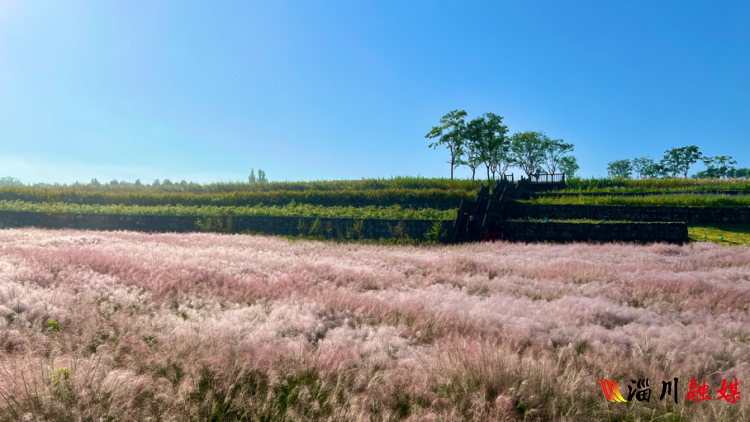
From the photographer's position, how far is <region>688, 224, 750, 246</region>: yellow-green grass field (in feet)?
45.5

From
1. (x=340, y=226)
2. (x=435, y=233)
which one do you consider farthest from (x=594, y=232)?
(x=340, y=226)

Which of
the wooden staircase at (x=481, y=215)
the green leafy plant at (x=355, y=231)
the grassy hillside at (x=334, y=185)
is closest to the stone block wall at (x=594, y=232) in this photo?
the wooden staircase at (x=481, y=215)

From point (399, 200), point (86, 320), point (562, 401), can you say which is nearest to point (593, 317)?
point (562, 401)

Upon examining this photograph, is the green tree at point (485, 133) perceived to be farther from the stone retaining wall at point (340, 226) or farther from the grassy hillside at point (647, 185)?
the stone retaining wall at point (340, 226)

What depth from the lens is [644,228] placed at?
14492 millimetres

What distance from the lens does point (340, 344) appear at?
379 centimetres

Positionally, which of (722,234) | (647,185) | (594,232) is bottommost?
(722,234)

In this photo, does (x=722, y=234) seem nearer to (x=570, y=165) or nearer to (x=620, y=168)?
(x=570, y=165)

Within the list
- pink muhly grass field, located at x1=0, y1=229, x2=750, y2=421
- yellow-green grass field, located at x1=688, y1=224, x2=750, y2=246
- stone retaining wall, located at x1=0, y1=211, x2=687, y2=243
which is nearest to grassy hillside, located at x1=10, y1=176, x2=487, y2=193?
stone retaining wall, located at x1=0, y1=211, x2=687, y2=243

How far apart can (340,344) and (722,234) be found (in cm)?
1931

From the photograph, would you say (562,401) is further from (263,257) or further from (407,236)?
(407,236)

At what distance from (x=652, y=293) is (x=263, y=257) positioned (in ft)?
28.8

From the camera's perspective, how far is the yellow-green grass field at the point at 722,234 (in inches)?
546

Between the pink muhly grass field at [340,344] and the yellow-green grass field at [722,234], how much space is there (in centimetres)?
943
